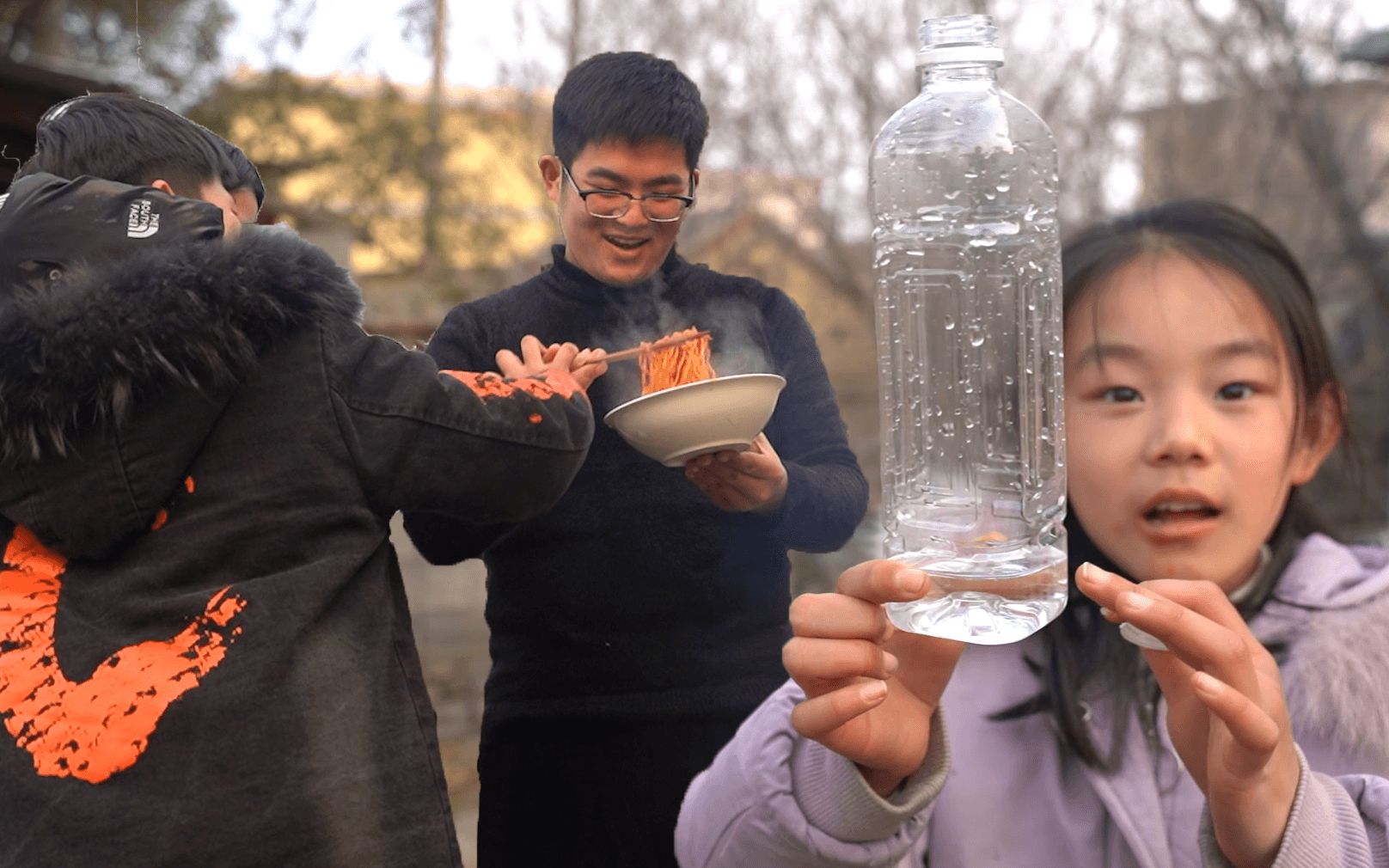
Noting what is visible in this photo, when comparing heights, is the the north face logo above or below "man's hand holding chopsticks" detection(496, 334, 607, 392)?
above

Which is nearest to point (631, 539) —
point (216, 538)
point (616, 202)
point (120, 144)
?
point (616, 202)

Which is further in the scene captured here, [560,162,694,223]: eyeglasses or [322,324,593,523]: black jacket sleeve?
[560,162,694,223]: eyeglasses

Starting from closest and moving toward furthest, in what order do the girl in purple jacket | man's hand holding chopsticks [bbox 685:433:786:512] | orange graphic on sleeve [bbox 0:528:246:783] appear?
1. the girl in purple jacket
2. orange graphic on sleeve [bbox 0:528:246:783]
3. man's hand holding chopsticks [bbox 685:433:786:512]

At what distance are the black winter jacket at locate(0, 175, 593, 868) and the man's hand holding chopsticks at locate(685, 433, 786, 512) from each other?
0.70 feet

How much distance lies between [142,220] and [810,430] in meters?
1.09

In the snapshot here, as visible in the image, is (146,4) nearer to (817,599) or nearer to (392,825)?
(392,825)

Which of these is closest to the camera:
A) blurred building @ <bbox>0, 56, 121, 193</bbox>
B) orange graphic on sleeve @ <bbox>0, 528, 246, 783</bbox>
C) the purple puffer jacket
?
the purple puffer jacket

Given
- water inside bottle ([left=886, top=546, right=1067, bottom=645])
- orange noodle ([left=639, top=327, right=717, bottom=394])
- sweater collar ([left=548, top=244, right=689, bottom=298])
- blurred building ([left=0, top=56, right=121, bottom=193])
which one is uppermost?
blurred building ([left=0, top=56, right=121, bottom=193])

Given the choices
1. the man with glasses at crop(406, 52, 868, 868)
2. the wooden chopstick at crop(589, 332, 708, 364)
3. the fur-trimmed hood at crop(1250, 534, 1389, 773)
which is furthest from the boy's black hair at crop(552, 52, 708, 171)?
the fur-trimmed hood at crop(1250, 534, 1389, 773)

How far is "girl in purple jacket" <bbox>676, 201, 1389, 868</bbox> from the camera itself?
1.43m

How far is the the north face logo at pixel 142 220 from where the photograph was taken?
5.79 ft

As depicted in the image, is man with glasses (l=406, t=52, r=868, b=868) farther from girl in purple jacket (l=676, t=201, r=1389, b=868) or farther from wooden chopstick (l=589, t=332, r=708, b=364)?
girl in purple jacket (l=676, t=201, r=1389, b=868)

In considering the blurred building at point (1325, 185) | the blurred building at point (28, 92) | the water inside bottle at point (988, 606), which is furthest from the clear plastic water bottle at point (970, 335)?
the blurred building at point (1325, 185)

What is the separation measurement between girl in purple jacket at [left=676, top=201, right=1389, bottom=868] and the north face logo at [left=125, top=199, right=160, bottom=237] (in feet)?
3.53
